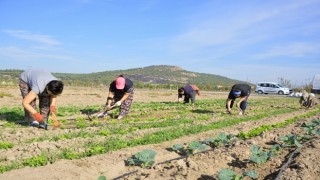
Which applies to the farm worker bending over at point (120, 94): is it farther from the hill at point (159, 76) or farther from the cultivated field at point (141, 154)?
the hill at point (159, 76)

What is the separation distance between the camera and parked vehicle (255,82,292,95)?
128ft

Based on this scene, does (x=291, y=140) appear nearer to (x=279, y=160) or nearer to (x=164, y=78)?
(x=279, y=160)

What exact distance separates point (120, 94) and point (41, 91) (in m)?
3.52

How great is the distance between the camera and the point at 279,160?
6.11 meters

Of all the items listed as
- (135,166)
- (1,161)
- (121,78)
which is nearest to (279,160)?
(135,166)

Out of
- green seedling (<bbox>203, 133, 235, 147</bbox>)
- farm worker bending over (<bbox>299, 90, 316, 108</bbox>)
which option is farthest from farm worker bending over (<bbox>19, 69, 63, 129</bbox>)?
farm worker bending over (<bbox>299, 90, 316, 108</bbox>)

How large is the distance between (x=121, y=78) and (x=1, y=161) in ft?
16.8

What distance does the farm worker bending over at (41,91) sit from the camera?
6902mm

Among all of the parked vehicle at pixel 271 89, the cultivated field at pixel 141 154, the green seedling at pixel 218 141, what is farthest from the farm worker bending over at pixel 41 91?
the parked vehicle at pixel 271 89

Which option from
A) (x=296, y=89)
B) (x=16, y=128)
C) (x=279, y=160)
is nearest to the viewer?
(x=279, y=160)

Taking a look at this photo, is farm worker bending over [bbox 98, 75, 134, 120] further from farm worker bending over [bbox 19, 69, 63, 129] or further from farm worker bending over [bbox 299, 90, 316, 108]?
farm worker bending over [bbox 299, 90, 316, 108]

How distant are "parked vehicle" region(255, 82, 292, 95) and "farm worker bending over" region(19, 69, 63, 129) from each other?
3476cm

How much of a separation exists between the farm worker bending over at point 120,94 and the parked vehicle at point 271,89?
105ft

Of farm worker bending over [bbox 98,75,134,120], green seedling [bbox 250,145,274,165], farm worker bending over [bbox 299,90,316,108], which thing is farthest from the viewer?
farm worker bending over [bbox 299,90,316,108]
